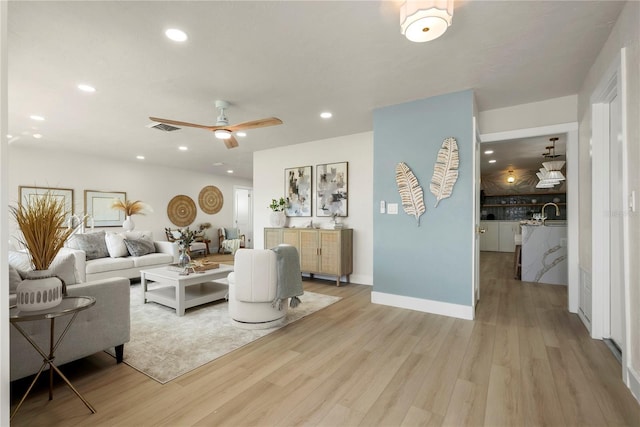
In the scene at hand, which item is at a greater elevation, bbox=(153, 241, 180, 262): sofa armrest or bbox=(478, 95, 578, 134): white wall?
bbox=(478, 95, 578, 134): white wall

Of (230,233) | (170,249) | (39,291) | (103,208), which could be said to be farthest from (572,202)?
(103,208)

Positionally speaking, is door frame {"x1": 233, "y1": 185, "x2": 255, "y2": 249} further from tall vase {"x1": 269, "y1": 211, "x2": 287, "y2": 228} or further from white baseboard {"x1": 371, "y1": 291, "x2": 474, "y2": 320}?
white baseboard {"x1": 371, "y1": 291, "x2": 474, "y2": 320}

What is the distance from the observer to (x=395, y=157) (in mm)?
3771

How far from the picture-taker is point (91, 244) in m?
4.72

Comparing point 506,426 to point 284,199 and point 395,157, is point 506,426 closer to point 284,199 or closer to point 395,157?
point 395,157

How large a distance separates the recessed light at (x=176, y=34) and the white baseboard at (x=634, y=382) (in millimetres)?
3848

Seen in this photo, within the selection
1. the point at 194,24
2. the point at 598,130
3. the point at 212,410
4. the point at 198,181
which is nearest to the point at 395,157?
the point at 598,130

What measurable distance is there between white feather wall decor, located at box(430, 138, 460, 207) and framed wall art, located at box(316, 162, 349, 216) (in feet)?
6.19

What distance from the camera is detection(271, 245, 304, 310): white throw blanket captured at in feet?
9.73

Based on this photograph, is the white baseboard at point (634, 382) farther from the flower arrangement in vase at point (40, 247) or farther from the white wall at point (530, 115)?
the flower arrangement in vase at point (40, 247)

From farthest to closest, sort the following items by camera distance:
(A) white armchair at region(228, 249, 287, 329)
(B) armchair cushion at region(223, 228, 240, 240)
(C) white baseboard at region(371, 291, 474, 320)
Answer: (B) armchair cushion at region(223, 228, 240, 240) < (C) white baseboard at region(371, 291, 474, 320) < (A) white armchair at region(228, 249, 287, 329)

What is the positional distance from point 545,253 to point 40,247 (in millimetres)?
6472

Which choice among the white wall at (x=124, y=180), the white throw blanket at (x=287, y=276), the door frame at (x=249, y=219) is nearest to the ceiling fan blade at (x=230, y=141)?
the white throw blanket at (x=287, y=276)

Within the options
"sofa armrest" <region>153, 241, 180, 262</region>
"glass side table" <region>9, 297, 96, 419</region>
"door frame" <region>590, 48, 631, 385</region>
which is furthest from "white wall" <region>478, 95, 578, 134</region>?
"sofa armrest" <region>153, 241, 180, 262</region>
